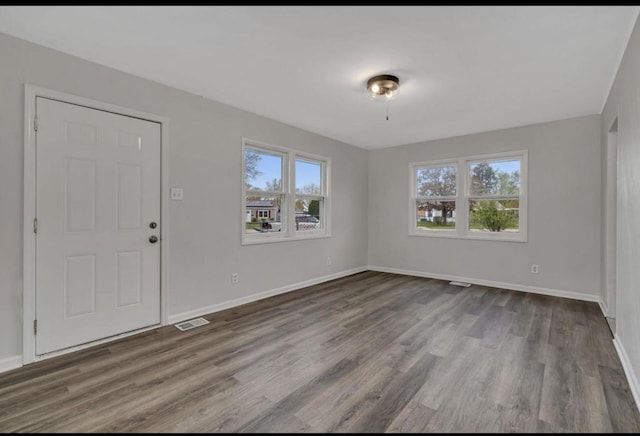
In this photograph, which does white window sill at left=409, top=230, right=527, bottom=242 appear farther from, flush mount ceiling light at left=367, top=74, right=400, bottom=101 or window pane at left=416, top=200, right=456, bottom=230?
flush mount ceiling light at left=367, top=74, right=400, bottom=101

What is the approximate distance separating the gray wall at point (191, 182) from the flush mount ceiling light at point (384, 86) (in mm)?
1680

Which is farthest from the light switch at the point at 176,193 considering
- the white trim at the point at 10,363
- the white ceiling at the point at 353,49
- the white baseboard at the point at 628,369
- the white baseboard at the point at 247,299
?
the white baseboard at the point at 628,369

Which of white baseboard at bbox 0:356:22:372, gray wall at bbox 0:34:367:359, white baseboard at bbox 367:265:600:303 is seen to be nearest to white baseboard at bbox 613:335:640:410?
white baseboard at bbox 367:265:600:303

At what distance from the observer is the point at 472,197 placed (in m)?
4.93

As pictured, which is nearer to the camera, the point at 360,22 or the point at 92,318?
the point at 360,22

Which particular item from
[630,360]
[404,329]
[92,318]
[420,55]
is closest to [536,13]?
[420,55]

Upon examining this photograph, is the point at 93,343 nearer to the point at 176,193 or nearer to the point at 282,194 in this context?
the point at 176,193

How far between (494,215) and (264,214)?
356cm

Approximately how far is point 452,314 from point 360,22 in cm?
305

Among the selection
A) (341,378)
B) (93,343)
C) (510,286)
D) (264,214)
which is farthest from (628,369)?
(93,343)

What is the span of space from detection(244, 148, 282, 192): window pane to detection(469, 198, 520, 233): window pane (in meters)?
3.19

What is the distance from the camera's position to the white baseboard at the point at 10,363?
219 centimetres

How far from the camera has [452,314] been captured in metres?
3.43

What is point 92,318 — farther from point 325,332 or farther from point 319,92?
point 319,92
